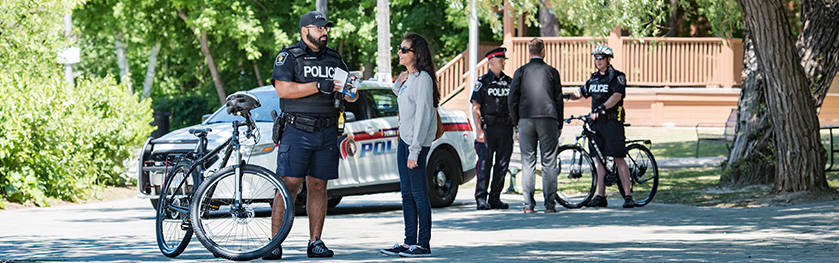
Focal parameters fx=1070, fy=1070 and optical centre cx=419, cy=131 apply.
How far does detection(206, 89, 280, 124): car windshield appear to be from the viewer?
35.9 feet

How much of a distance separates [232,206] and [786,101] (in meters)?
6.62

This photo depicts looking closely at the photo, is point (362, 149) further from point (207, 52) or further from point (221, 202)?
point (207, 52)

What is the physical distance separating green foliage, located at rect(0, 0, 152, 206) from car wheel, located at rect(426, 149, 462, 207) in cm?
465

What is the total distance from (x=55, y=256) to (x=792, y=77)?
7.57 meters

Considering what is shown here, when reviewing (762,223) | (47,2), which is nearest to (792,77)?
(762,223)

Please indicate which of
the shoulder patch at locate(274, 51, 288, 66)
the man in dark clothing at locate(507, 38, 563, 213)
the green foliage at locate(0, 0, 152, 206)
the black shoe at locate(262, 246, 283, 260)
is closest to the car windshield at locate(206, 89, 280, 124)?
the man in dark clothing at locate(507, 38, 563, 213)

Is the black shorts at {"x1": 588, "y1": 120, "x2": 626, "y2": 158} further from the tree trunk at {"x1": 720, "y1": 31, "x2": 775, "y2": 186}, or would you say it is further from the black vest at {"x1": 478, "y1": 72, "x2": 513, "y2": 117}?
the tree trunk at {"x1": 720, "y1": 31, "x2": 775, "y2": 186}

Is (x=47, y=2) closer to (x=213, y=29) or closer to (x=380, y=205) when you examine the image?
(x=380, y=205)

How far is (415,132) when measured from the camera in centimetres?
722

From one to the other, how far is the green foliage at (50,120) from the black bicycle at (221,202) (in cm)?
561

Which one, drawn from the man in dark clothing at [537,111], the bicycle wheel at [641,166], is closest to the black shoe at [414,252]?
the man in dark clothing at [537,111]

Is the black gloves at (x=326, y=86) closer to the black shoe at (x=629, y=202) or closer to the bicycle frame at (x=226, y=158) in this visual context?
the bicycle frame at (x=226, y=158)

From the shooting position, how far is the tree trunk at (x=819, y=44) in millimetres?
11844

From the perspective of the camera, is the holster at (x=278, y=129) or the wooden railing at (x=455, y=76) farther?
the wooden railing at (x=455, y=76)
